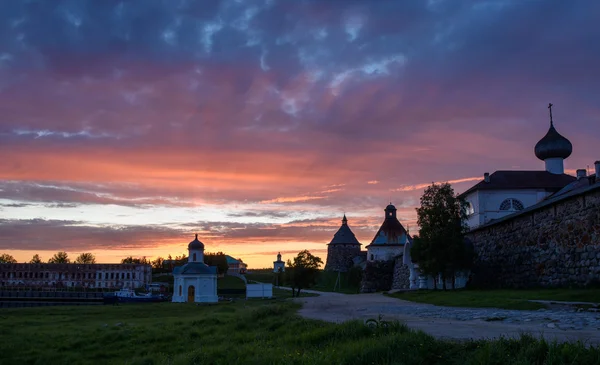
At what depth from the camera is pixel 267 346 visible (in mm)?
11922

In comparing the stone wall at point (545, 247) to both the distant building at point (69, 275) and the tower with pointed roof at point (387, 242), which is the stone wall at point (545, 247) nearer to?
the tower with pointed roof at point (387, 242)

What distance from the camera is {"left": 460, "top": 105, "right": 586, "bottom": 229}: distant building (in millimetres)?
44750

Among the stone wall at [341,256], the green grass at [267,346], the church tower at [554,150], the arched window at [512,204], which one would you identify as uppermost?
the church tower at [554,150]

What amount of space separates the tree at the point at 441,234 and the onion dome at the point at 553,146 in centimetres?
1896

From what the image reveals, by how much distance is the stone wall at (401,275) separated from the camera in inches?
1828

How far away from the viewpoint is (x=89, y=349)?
17.6m

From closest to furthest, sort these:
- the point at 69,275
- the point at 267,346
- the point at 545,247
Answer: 1. the point at 267,346
2. the point at 545,247
3. the point at 69,275

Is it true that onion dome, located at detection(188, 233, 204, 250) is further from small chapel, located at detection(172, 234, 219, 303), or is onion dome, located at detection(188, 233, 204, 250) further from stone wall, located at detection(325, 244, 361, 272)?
stone wall, located at detection(325, 244, 361, 272)

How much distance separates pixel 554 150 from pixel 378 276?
19.1m

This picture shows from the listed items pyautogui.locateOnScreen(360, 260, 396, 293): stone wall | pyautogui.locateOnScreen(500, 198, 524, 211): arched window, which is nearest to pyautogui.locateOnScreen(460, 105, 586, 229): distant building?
pyautogui.locateOnScreen(500, 198, 524, 211): arched window

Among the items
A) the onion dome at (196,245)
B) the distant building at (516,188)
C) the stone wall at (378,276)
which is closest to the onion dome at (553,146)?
the distant building at (516,188)

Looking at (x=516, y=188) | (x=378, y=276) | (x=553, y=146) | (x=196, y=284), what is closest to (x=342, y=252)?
(x=378, y=276)

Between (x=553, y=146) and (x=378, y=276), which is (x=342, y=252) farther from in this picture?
(x=553, y=146)

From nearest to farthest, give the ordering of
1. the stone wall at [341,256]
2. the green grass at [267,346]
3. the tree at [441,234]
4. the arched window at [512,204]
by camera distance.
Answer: the green grass at [267,346] < the tree at [441,234] < the arched window at [512,204] < the stone wall at [341,256]
